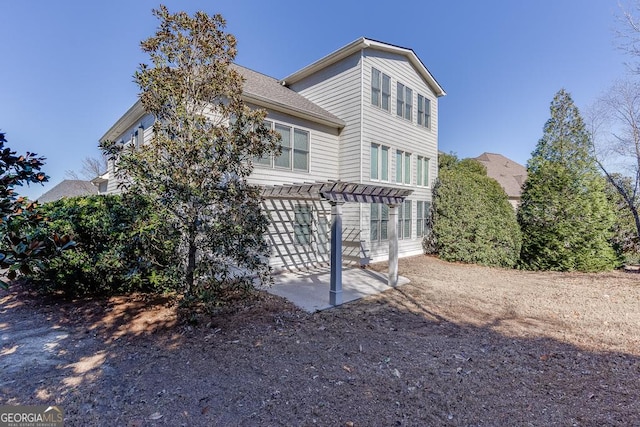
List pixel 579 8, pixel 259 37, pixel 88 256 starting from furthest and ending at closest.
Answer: pixel 259 37
pixel 579 8
pixel 88 256

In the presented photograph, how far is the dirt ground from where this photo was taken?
2975 mm

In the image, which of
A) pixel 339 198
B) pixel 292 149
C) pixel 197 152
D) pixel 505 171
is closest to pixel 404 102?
pixel 292 149

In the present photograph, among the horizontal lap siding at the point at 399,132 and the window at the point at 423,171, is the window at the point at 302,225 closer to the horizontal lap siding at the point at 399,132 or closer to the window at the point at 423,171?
the horizontal lap siding at the point at 399,132

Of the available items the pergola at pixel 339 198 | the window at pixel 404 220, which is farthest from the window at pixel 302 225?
the window at pixel 404 220

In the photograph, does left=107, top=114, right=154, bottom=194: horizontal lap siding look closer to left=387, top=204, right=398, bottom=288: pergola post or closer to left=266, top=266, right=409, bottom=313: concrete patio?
left=266, top=266, right=409, bottom=313: concrete patio

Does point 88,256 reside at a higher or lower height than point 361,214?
lower

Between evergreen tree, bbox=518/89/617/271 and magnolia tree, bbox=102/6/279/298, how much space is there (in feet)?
38.3

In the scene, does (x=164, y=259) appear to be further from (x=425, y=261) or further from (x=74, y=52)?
(x=74, y=52)

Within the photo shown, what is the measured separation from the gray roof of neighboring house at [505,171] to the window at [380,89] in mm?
17639

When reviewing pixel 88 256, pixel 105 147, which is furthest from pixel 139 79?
pixel 88 256

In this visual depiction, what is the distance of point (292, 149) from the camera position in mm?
9992

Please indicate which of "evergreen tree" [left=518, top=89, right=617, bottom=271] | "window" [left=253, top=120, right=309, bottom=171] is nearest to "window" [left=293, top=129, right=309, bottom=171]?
"window" [left=253, top=120, right=309, bottom=171]

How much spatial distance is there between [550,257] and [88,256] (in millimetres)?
14591

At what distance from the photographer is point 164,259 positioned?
509cm
